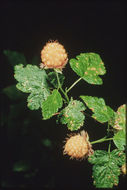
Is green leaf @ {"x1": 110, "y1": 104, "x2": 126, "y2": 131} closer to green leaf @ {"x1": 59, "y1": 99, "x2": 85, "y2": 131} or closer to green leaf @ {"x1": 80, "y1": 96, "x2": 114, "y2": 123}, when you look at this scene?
green leaf @ {"x1": 80, "y1": 96, "x2": 114, "y2": 123}

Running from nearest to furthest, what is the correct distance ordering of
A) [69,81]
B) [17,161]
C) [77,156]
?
[77,156] → [69,81] → [17,161]

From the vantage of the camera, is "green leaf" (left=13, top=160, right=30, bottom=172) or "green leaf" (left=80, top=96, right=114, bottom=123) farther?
"green leaf" (left=13, top=160, right=30, bottom=172)

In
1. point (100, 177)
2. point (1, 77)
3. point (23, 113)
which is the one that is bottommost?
point (100, 177)

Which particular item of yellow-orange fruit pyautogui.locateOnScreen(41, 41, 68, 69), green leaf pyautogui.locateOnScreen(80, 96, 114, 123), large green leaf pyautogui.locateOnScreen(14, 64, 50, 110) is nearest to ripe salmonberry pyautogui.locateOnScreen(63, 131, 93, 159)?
green leaf pyautogui.locateOnScreen(80, 96, 114, 123)

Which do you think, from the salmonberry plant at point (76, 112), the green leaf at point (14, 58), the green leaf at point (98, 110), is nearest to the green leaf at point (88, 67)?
the salmonberry plant at point (76, 112)

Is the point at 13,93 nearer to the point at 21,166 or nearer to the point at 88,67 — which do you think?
the point at 21,166

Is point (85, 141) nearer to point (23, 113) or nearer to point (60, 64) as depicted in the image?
point (60, 64)

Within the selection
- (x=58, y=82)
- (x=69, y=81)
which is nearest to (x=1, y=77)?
(x=69, y=81)

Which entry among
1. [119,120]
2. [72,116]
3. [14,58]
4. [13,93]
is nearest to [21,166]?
[13,93]
